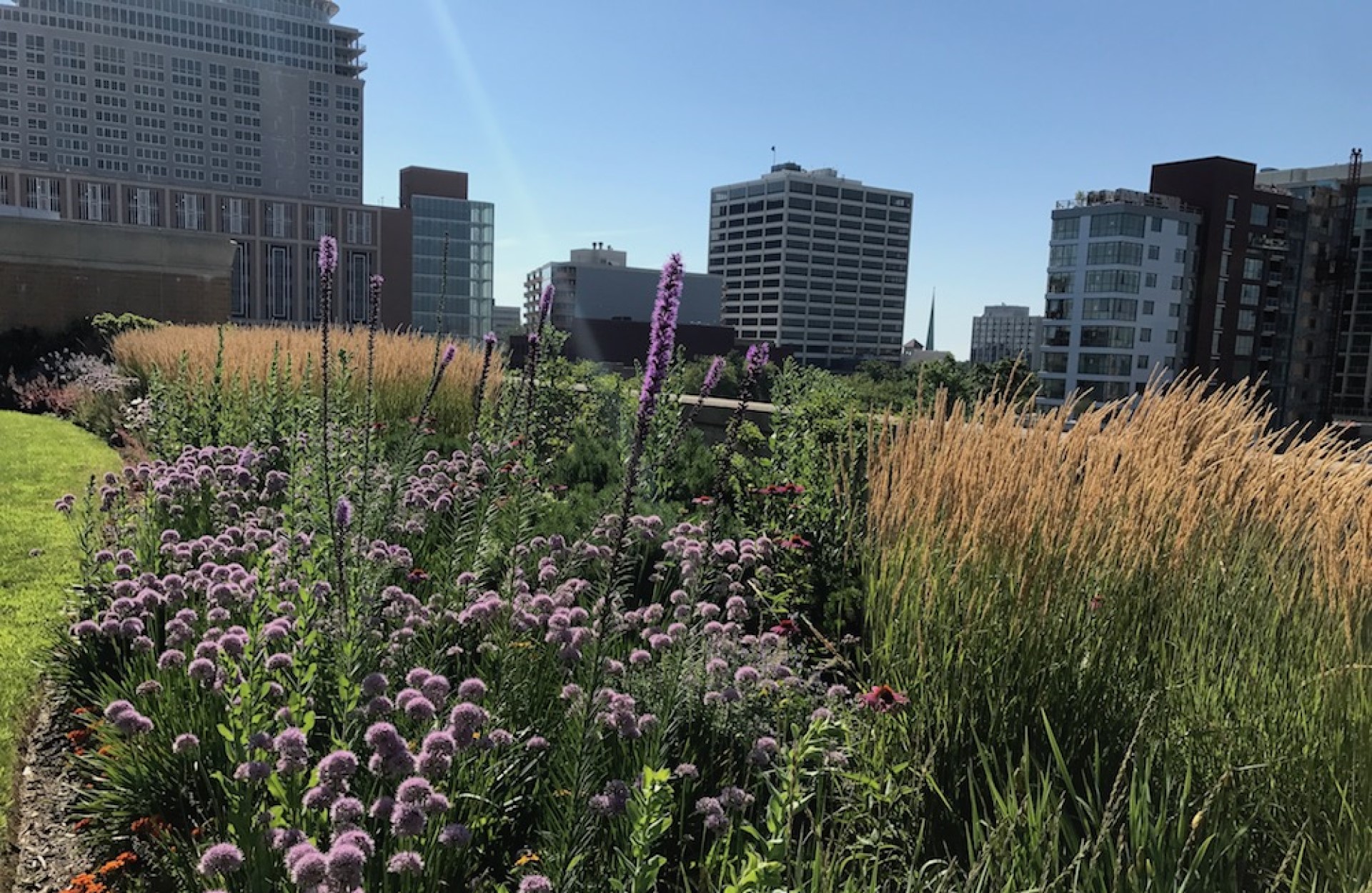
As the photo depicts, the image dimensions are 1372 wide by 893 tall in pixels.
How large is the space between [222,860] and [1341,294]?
80250mm

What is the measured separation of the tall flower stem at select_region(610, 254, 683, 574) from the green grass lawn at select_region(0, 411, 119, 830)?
2194 mm

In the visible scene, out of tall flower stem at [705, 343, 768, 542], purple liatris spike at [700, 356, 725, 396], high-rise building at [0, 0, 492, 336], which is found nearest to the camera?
tall flower stem at [705, 343, 768, 542]

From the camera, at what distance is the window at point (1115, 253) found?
61.6m

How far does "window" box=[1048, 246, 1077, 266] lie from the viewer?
66.1m

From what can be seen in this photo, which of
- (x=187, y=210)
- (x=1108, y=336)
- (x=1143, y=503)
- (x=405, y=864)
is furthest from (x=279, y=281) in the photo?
(x=405, y=864)

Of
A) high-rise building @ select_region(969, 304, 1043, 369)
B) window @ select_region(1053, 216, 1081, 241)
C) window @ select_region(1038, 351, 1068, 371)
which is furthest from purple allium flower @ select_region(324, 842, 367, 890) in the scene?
high-rise building @ select_region(969, 304, 1043, 369)

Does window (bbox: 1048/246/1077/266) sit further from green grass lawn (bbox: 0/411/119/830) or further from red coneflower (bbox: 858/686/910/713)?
red coneflower (bbox: 858/686/910/713)

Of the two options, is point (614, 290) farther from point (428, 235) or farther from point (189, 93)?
point (189, 93)

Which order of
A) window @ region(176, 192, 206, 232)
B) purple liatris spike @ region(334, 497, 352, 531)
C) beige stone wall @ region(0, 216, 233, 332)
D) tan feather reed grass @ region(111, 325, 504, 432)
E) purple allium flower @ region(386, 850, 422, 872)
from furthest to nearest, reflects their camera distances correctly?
window @ region(176, 192, 206, 232), beige stone wall @ region(0, 216, 233, 332), tan feather reed grass @ region(111, 325, 504, 432), purple liatris spike @ region(334, 497, 352, 531), purple allium flower @ region(386, 850, 422, 872)

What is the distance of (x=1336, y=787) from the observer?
2.08m

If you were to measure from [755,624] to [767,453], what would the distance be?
9.71 feet

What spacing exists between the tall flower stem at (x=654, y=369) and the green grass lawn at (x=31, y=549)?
219cm

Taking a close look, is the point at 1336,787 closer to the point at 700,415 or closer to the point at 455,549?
the point at 455,549

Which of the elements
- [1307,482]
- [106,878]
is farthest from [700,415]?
[106,878]
